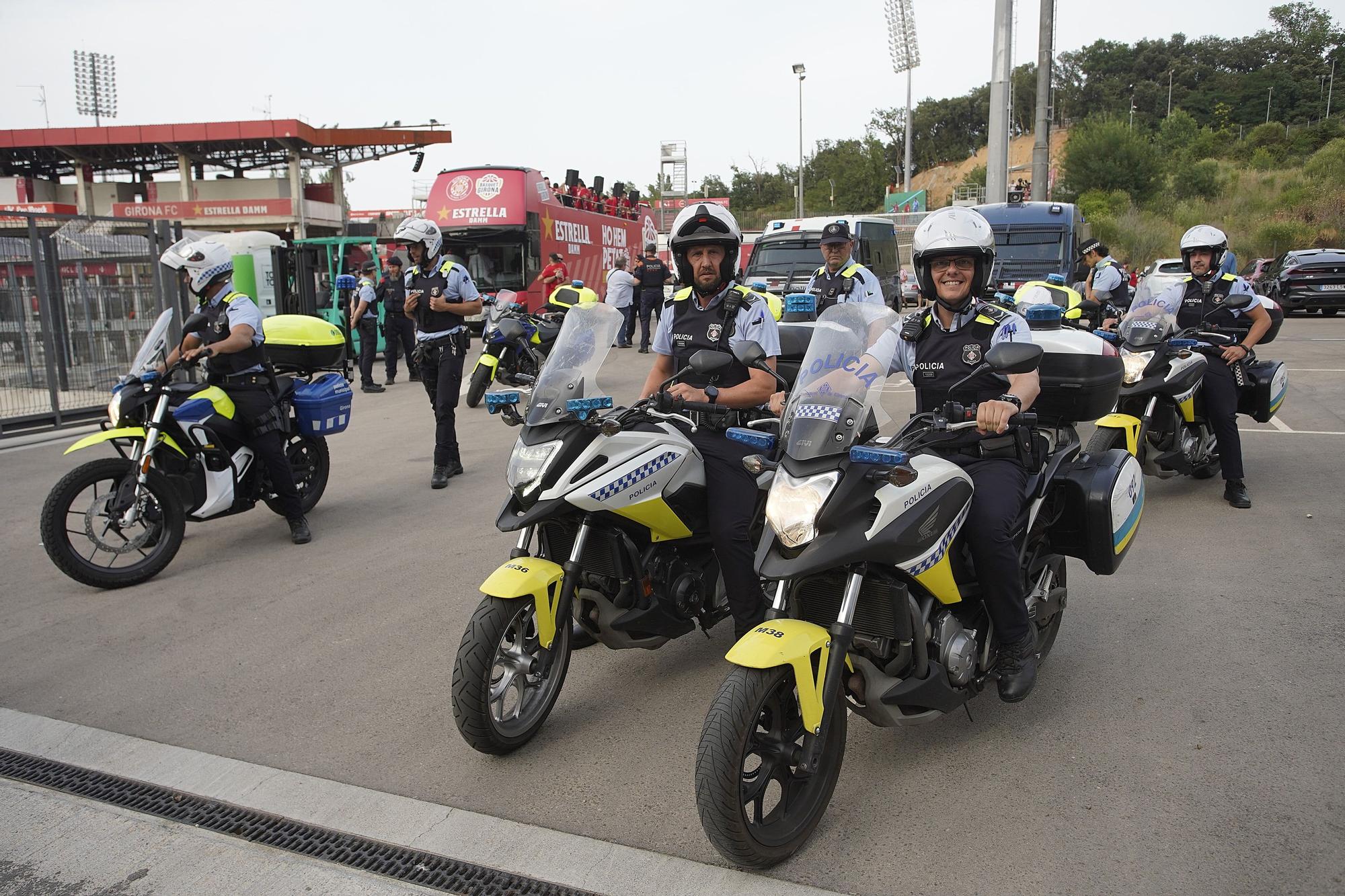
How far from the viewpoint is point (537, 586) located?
361 cm

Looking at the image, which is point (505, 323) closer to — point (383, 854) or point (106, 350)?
point (383, 854)

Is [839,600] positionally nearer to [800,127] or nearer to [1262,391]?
[1262,391]

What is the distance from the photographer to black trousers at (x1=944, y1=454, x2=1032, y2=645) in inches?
137

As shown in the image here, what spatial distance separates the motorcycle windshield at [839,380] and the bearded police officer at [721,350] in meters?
0.58

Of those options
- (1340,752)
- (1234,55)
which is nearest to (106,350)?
(1340,752)

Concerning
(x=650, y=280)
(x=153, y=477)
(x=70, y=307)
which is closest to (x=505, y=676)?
(x=153, y=477)

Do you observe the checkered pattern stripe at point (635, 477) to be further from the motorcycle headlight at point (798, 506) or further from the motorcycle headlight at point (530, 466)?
the motorcycle headlight at point (798, 506)

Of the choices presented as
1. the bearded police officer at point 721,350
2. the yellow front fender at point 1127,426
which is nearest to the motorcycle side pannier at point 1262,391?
the yellow front fender at point 1127,426

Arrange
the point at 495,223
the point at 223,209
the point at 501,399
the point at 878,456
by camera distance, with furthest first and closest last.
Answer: the point at 223,209, the point at 495,223, the point at 501,399, the point at 878,456

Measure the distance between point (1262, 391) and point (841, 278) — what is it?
350 cm

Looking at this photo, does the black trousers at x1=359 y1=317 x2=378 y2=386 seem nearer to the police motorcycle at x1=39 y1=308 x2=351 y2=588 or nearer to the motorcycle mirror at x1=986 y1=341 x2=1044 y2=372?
the police motorcycle at x1=39 y1=308 x2=351 y2=588

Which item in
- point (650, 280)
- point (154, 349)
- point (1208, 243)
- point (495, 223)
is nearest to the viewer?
point (154, 349)

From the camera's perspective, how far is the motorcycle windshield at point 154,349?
239 inches

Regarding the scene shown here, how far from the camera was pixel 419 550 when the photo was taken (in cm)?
647
